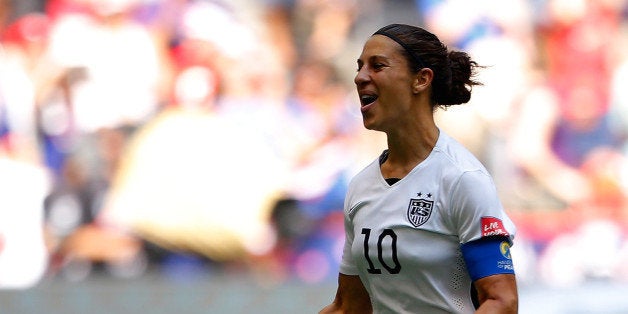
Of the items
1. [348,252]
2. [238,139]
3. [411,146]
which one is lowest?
[348,252]

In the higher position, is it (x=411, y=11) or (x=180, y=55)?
(x=411, y=11)

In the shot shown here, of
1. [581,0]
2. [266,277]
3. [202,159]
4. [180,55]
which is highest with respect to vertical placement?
[581,0]

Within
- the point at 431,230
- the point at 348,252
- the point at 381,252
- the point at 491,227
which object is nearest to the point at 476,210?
the point at 491,227

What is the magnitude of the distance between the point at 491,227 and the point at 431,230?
0.63ft

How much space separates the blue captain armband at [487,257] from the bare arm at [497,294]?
0.7 inches

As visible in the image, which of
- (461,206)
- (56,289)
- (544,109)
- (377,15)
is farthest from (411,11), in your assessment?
(461,206)

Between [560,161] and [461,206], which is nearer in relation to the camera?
[461,206]

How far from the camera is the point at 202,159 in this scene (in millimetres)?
9633

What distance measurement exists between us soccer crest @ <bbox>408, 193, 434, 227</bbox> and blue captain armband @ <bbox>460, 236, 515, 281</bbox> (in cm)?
16

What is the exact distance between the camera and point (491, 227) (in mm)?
3455

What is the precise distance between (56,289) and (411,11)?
3.52 m

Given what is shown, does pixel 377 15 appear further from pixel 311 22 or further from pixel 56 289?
pixel 56 289

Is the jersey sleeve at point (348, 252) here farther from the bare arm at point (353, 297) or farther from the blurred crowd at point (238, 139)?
the blurred crowd at point (238, 139)

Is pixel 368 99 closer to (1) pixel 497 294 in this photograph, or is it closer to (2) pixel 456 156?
(2) pixel 456 156
